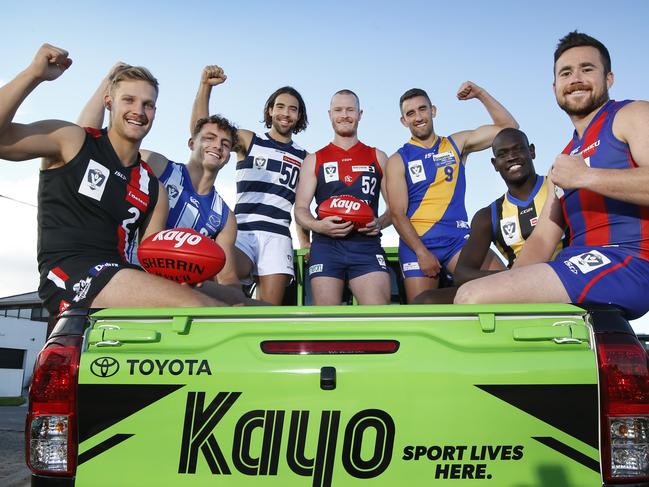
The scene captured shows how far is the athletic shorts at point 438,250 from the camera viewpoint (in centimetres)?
457

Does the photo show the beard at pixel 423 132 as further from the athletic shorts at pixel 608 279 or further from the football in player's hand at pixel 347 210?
the athletic shorts at pixel 608 279

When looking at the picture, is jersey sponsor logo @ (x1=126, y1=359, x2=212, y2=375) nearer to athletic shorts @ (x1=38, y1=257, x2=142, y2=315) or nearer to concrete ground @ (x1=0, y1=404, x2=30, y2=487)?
athletic shorts @ (x1=38, y1=257, x2=142, y2=315)

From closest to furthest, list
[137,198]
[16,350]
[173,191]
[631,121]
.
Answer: [631,121] < [137,198] < [173,191] < [16,350]

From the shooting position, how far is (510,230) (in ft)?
14.0

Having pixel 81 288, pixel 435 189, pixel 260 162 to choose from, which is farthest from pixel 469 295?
pixel 260 162

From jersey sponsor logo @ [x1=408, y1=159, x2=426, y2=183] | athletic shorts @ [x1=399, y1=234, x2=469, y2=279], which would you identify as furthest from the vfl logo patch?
jersey sponsor logo @ [x1=408, y1=159, x2=426, y2=183]

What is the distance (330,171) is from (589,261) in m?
2.71

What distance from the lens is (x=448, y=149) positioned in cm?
517

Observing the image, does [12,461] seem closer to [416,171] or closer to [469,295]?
[416,171]

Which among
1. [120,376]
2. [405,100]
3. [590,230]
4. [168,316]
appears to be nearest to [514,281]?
[590,230]

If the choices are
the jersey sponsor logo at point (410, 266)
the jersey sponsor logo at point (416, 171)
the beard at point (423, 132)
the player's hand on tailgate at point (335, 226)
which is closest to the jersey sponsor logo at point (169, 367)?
the player's hand on tailgate at point (335, 226)

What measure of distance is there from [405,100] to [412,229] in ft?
4.64

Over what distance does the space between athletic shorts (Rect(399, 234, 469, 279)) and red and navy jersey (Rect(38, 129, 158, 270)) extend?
2.10 meters

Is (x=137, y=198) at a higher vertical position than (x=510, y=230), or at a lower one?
higher
